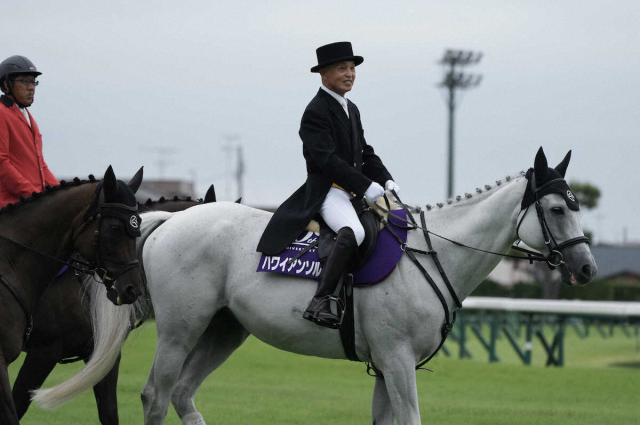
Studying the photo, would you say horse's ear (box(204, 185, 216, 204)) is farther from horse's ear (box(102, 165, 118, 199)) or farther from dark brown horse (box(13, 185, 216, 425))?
horse's ear (box(102, 165, 118, 199))

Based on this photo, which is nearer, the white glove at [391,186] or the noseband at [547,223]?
the noseband at [547,223]

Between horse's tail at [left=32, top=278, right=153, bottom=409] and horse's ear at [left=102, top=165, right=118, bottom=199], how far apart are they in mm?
1230

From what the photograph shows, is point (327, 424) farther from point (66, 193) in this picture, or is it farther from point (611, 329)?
point (611, 329)

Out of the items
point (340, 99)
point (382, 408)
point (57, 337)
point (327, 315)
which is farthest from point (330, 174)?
point (57, 337)

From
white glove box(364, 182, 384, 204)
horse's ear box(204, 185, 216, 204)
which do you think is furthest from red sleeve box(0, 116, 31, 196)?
white glove box(364, 182, 384, 204)

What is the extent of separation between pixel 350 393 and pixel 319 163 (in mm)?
8956

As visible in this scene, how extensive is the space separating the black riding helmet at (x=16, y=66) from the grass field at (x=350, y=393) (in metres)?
2.33

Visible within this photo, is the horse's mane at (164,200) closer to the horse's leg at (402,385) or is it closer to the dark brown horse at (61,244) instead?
the dark brown horse at (61,244)

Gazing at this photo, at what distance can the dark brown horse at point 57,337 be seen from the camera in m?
8.75

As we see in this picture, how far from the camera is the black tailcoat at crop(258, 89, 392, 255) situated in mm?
8188

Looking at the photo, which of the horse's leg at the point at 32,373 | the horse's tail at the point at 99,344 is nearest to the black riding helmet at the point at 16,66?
the horse's tail at the point at 99,344

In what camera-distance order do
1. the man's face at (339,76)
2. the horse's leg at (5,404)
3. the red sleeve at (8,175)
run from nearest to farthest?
the horse's leg at (5,404), the man's face at (339,76), the red sleeve at (8,175)

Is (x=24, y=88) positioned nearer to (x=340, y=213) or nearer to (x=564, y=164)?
(x=340, y=213)

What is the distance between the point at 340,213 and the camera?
8.17m
